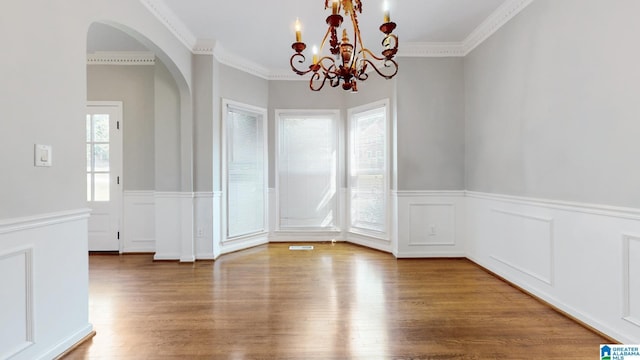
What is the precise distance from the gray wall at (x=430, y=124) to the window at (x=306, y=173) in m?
1.28

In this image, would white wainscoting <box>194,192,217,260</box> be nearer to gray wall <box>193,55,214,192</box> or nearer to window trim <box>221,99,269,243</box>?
gray wall <box>193,55,214,192</box>

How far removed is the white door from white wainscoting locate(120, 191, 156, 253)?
0.11 metres

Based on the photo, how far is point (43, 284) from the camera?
1701 millimetres

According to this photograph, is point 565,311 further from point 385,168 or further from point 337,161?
point 337,161

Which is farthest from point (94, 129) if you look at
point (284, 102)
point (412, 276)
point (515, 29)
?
point (515, 29)

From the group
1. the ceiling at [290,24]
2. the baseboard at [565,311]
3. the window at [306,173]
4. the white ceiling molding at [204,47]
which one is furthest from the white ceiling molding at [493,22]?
the white ceiling molding at [204,47]

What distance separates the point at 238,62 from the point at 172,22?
1180 millimetres

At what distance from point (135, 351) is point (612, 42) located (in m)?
3.75

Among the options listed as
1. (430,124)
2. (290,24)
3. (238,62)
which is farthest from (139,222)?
(430,124)

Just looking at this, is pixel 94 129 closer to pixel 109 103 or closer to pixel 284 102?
pixel 109 103

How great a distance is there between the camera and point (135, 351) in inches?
74.4

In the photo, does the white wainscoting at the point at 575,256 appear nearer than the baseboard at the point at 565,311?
Yes

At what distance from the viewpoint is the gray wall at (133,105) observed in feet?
13.7

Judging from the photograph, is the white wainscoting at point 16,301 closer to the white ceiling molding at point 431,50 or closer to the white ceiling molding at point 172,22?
the white ceiling molding at point 172,22
